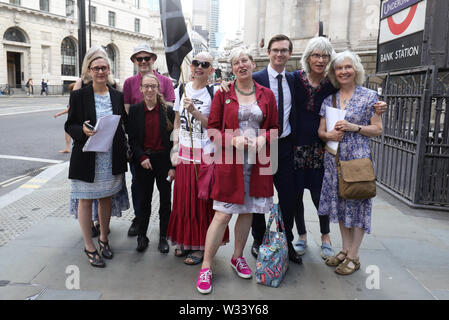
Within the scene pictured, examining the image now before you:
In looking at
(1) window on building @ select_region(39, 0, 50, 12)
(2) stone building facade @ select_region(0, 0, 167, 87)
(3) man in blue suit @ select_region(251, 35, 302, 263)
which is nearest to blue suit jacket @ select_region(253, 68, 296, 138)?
(3) man in blue suit @ select_region(251, 35, 302, 263)

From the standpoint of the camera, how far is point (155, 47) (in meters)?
63.9

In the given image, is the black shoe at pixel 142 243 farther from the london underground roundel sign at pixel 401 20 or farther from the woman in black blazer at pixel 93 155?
the london underground roundel sign at pixel 401 20

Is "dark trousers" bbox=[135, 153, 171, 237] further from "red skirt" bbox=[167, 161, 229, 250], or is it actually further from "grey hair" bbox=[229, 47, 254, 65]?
"grey hair" bbox=[229, 47, 254, 65]

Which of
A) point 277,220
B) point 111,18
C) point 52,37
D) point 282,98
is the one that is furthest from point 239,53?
point 111,18

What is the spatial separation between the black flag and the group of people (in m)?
0.17

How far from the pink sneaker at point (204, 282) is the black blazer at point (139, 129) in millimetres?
1319

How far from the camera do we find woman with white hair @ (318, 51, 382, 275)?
341 centimetres

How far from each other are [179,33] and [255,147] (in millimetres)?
1256

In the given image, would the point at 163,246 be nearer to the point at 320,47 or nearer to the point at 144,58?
the point at 144,58

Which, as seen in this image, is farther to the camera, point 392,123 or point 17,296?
point 392,123
